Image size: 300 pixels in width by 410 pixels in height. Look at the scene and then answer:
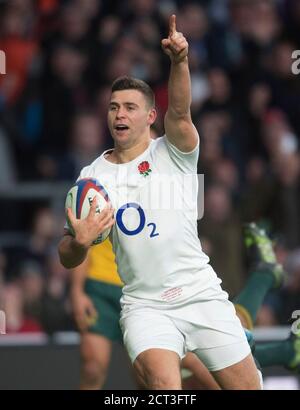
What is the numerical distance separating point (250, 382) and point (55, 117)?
6.08 m

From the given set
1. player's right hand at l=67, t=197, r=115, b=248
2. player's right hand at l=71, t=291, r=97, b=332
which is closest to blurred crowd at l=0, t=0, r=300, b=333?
player's right hand at l=71, t=291, r=97, b=332

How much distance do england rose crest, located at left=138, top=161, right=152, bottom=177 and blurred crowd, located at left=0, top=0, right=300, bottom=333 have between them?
4047 millimetres

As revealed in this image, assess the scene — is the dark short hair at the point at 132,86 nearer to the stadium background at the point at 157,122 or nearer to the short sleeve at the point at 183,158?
the short sleeve at the point at 183,158

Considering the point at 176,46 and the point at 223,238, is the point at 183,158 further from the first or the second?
the point at 223,238

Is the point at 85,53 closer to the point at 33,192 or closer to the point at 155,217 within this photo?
the point at 33,192

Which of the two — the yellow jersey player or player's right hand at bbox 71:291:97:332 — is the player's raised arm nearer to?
the yellow jersey player

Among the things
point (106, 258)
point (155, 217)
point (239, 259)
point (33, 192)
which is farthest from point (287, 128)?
point (155, 217)

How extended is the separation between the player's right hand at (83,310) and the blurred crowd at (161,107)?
180cm

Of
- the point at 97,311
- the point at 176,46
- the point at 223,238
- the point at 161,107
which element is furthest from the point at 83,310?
the point at 161,107

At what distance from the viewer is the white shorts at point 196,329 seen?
698 centimetres

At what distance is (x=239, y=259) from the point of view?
11477mm

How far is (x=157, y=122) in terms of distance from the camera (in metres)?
Result: 11.5

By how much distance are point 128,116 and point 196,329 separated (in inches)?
51.1

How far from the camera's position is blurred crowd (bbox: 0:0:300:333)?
11570 millimetres
